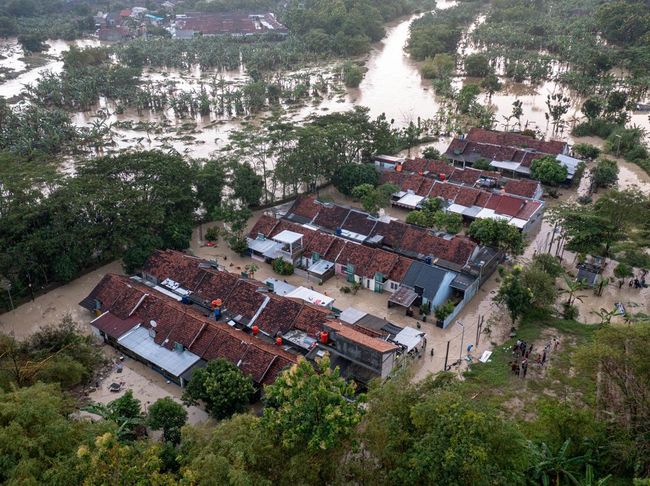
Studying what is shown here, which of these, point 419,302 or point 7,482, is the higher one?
point 7,482

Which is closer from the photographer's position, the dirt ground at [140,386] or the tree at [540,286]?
the dirt ground at [140,386]

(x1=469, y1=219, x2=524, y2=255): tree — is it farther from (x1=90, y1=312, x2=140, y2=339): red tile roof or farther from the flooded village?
(x1=90, y1=312, x2=140, y2=339): red tile roof

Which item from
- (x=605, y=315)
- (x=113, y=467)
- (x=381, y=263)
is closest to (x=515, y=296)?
(x=605, y=315)

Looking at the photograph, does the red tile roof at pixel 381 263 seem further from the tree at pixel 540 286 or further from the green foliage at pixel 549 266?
the green foliage at pixel 549 266

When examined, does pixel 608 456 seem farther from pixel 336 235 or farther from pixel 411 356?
pixel 336 235

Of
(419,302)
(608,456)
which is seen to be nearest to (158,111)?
(419,302)

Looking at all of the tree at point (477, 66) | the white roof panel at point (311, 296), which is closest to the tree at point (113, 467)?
the white roof panel at point (311, 296)
